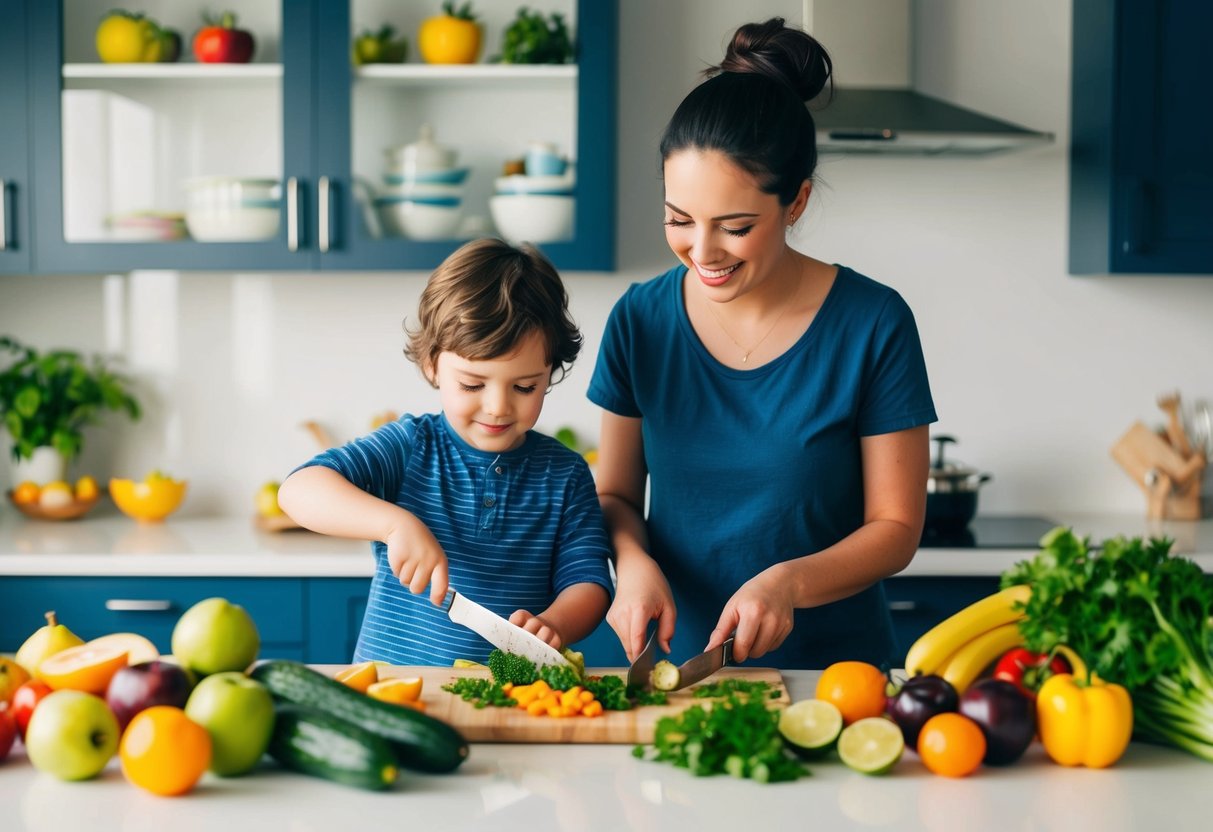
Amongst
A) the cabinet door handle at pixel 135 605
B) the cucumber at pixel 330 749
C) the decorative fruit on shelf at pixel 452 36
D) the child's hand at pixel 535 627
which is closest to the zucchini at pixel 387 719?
the cucumber at pixel 330 749

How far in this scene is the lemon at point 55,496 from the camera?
302 cm

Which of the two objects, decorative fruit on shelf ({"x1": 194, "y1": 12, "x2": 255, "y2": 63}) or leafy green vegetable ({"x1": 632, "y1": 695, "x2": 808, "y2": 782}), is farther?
decorative fruit on shelf ({"x1": 194, "y1": 12, "x2": 255, "y2": 63})

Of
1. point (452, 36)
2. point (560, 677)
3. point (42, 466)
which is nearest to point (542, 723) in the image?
point (560, 677)

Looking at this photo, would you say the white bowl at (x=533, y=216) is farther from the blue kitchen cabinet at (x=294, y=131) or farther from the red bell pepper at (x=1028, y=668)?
the red bell pepper at (x=1028, y=668)

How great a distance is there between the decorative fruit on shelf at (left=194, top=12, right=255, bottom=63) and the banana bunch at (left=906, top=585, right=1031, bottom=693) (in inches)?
85.7

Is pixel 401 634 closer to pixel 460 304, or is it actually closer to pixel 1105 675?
pixel 460 304

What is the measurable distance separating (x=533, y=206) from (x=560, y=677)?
1678 mm

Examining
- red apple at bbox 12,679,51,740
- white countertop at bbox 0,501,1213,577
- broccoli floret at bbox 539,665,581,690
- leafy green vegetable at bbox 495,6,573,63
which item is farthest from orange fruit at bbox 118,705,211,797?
leafy green vegetable at bbox 495,6,573,63

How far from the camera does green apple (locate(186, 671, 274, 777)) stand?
1161mm

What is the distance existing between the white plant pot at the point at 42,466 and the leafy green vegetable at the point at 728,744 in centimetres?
233

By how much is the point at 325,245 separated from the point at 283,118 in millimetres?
299

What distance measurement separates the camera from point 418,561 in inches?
57.5

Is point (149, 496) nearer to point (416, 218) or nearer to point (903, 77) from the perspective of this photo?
point (416, 218)

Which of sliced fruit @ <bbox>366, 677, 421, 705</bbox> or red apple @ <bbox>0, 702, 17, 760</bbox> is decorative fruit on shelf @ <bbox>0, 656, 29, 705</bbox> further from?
sliced fruit @ <bbox>366, 677, 421, 705</bbox>
